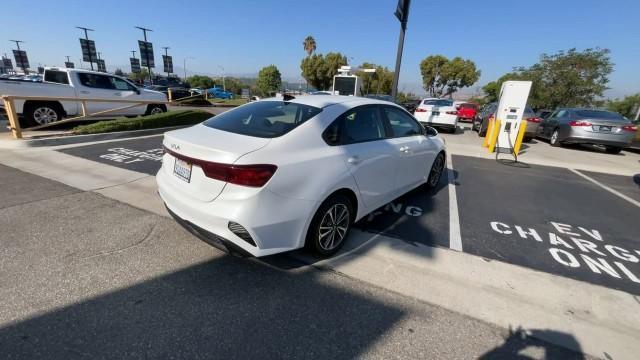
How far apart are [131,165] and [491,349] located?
619 centimetres

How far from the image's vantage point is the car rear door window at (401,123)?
384 centimetres

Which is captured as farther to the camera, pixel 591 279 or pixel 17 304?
pixel 591 279

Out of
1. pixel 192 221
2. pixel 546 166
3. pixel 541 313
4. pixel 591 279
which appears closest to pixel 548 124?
pixel 546 166

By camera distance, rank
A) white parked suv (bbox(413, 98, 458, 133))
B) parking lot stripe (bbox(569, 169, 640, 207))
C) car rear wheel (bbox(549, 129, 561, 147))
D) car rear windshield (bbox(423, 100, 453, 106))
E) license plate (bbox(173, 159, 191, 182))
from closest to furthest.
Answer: license plate (bbox(173, 159, 191, 182)) < parking lot stripe (bbox(569, 169, 640, 207)) < car rear wheel (bbox(549, 129, 561, 147)) < white parked suv (bbox(413, 98, 458, 133)) < car rear windshield (bbox(423, 100, 453, 106))

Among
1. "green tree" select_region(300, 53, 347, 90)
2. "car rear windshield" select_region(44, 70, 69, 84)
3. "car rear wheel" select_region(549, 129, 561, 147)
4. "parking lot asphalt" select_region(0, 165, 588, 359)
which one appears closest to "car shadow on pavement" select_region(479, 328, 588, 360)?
"parking lot asphalt" select_region(0, 165, 588, 359)

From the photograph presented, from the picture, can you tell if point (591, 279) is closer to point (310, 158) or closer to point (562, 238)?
point (562, 238)

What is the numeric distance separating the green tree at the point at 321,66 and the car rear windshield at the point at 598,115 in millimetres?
50504

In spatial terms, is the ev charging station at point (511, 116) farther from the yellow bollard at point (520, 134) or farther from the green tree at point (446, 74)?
the green tree at point (446, 74)

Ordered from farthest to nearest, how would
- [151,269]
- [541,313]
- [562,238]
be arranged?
1. [562,238]
2. [151,269]
3. [541,313]

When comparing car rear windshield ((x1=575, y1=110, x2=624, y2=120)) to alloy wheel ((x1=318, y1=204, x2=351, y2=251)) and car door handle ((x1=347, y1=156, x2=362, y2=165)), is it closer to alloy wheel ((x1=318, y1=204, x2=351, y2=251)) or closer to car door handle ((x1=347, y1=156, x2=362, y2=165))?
car door handle ((x1=347, y1=156, x2=362, y2=165))

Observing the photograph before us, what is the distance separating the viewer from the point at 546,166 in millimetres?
8062

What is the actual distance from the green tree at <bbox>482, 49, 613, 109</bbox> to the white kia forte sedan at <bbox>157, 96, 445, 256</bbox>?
101 feet

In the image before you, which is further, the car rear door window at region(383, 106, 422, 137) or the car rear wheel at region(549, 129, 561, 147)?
the car rear wheel at region(549, 129, 561, 147)

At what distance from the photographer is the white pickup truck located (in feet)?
26.7
